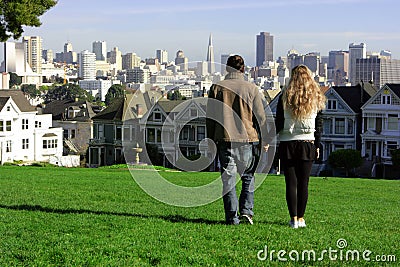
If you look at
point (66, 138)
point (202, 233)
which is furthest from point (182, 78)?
point (66, 138)

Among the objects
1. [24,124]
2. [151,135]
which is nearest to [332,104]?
[151,135]

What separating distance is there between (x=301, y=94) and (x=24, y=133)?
57785 mm

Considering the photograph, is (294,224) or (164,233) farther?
A: (294,224)

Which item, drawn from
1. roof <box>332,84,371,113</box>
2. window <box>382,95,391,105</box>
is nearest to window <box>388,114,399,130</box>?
window <box>382,95,391,105</box>

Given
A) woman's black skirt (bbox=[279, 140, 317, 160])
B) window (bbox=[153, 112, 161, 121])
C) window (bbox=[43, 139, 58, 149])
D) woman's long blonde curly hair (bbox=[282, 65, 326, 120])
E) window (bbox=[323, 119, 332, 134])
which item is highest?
woman's long blonde curly hair (bbox=[282, 65, 326, 120])

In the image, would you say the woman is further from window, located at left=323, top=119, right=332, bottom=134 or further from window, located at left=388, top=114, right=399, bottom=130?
window, located at left=323, top=119, right=332, bottom=134

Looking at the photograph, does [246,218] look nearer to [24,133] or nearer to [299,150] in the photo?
[299,150]

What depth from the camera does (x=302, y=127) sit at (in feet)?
27.7

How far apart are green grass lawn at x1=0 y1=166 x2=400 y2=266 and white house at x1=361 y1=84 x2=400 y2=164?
4002 cm

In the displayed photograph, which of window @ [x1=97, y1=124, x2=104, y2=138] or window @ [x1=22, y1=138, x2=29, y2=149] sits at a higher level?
window @ [x1=97, y1=124, x2=104, y2=138]

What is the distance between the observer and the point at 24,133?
208 feet

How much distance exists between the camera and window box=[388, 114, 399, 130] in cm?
5050

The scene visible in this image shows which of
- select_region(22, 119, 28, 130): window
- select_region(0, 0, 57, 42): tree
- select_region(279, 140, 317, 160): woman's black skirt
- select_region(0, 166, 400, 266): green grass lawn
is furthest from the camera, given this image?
select_region(22, 119, 28, 130): window

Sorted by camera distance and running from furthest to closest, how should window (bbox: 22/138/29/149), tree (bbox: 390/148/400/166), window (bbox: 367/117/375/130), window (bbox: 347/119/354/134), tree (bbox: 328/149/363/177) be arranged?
window (bbox: 22/138/29/149)
window (bbox: 347/119/354/134)
window (bbox: 367/117/375/130)
tree (bbox: 328/149/363/177)
tree (bbox: 390/148/400/166)
